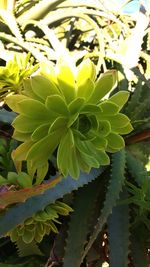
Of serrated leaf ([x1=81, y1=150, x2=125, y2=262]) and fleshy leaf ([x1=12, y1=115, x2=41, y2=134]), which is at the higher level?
fleshy leaf ([x1=12, y1=115, x2=41, y2=134])

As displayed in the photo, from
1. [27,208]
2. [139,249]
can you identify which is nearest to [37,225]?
[27,208]

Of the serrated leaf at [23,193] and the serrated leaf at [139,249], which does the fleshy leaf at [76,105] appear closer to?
the serrated leaf at [23,193]

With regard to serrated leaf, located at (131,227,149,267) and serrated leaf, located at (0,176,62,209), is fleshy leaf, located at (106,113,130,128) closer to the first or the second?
serrated leaf, located at (0,176,62,209)

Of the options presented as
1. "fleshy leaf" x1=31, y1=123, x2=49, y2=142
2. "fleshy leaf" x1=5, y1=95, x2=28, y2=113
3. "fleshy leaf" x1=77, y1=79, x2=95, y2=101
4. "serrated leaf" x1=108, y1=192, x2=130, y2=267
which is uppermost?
"fleshy leaf" x1=5, y1=95, x2=28, y2=113

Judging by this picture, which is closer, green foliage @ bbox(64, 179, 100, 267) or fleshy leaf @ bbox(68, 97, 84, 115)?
fleshy leaf @ bbox(68, 97, 84, 115)

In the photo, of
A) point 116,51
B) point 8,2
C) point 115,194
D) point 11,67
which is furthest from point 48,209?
point 8,2

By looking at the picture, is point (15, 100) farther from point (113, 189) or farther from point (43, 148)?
point (113, 189)

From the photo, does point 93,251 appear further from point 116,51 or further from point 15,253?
point 116,51

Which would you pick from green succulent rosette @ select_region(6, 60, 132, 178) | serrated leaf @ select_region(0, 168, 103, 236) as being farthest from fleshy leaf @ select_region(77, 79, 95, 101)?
serrated leaf @ select_region(0, 168, 103, 236)
